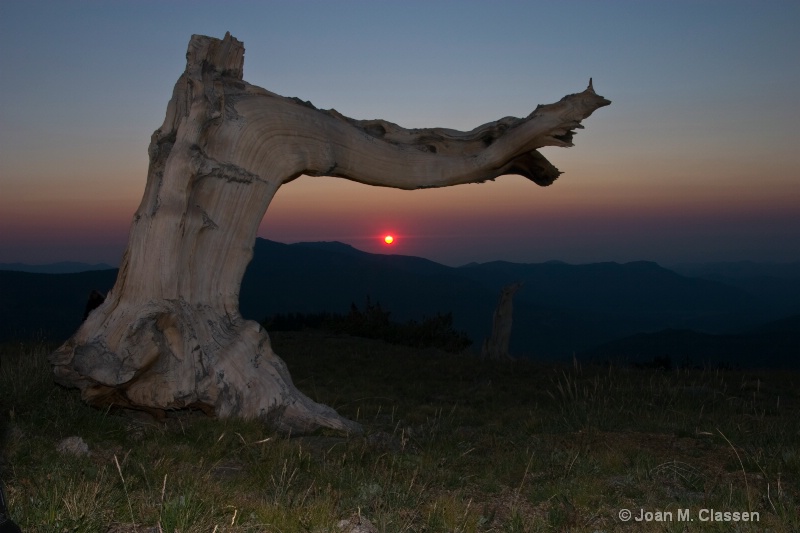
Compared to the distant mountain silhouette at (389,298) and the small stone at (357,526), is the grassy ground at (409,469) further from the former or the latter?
the distant mountain silhouette at (389,298)

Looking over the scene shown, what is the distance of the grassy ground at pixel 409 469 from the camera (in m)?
4.62

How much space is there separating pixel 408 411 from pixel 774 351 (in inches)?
2813

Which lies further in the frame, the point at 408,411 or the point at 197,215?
the point at 408,411

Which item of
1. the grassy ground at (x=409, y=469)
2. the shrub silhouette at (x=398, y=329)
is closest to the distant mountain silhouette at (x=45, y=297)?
the shrub silhouette at (x=398, y=329)

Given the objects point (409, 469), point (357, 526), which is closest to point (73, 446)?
point (409, 469)

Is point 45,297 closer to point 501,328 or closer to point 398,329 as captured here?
point 398,329

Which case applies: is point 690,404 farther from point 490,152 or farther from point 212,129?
point 212,129

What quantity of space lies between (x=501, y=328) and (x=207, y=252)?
12556 mm

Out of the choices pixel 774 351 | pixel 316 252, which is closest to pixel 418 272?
pixel 316 252

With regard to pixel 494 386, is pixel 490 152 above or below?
above

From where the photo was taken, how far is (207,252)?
28.4 ft

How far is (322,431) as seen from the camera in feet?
26.8

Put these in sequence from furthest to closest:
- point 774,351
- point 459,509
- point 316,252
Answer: point 316,252
point 774,351
point 459,509

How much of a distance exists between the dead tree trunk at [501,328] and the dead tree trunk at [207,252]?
10717 mm
